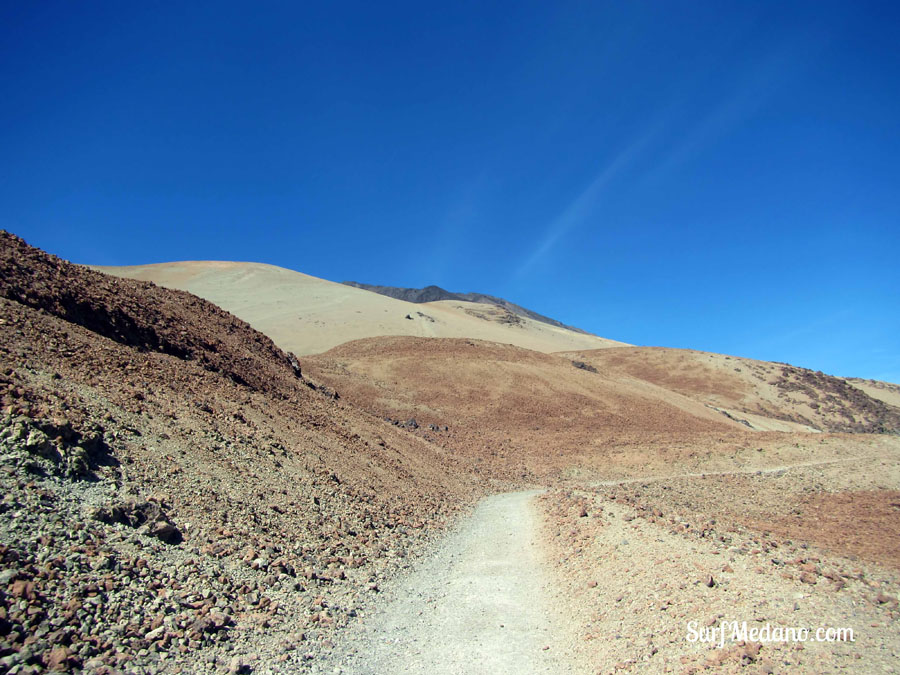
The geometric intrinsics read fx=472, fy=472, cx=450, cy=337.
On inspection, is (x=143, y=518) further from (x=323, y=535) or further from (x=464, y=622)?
(x=464, y=622)

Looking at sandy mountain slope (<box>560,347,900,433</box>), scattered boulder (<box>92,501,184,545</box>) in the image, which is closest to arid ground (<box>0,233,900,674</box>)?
scattered boulder (<box>92,501,184,545</box>)

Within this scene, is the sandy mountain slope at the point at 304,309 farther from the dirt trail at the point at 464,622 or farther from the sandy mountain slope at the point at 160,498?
the dirt trail at the point at 464,622

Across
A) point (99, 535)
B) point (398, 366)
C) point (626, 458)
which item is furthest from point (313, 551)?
point (398, 366)

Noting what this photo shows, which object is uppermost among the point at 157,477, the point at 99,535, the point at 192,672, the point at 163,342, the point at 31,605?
the point at 163,342

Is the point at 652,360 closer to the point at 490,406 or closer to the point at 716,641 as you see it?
the point at 490,406

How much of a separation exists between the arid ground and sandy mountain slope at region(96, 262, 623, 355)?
117 ft

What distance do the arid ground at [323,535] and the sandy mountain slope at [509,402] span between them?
317 centimetres

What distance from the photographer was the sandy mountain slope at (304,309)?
5516cm

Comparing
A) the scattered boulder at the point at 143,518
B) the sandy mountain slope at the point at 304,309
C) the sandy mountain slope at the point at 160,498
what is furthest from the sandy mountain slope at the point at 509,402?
the sandy mountain slope at the point at 304,309

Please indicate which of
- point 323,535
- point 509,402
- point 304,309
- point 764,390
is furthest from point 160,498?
point 304,309

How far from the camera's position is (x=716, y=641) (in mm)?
4859

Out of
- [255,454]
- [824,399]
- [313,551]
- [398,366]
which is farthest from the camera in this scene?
[824,399]

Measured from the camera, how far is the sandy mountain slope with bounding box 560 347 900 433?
46.2 meters

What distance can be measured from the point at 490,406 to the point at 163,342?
18391 mm
